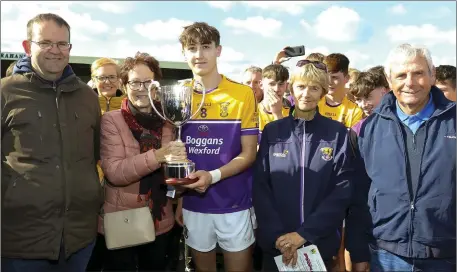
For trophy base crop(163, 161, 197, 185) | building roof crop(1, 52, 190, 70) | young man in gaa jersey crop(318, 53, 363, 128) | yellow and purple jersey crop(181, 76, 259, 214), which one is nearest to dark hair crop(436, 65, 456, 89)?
young man in gaa jersey crop(318, 53, 363, 128)

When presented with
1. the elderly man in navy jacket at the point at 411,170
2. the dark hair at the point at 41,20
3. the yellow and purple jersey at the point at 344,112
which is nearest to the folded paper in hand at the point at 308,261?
the elderly man in navy jacket at the point at 411,170

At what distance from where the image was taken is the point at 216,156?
9.56 feet

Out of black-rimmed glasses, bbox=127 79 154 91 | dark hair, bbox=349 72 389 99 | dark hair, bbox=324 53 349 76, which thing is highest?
dark hair, bbox=324 53 349 76

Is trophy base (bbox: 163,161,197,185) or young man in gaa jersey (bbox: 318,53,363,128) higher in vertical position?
young man in gaa jersey (bbox: 318,53,363,128)

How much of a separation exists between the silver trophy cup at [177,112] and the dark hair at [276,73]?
153cm

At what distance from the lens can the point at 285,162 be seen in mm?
2586

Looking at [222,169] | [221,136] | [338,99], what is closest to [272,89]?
[338,99]

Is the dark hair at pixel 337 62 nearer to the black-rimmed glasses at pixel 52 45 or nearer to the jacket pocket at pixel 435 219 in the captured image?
the jacket pocket at pixel 435 219

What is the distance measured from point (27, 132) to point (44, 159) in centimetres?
18

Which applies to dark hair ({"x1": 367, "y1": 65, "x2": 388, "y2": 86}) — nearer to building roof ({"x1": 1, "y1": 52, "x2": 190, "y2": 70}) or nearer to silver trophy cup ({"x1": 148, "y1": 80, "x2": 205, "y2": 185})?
silver trophy cup ({"x1": 148, "y1": 80, "x2": 205, "y2": 185})

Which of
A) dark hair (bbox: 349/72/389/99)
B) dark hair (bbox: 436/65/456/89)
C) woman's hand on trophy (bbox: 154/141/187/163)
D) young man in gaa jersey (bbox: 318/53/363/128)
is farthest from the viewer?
dark hair (bbox: 436/65/456/89)

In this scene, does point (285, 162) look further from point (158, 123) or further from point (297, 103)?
point (158, 123)

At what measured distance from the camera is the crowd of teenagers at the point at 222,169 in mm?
2279

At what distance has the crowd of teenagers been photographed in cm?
228
